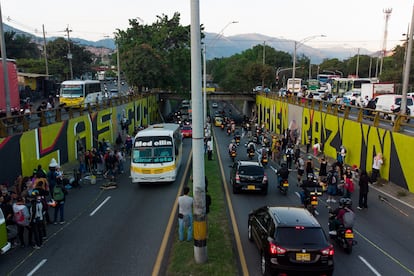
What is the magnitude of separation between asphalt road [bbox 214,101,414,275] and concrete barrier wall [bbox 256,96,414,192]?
1.68m

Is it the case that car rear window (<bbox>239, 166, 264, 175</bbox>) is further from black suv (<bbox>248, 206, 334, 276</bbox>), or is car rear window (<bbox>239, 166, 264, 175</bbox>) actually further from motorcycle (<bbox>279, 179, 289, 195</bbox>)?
black suv (<bbox>248, 206, 334, 276</bbox>)

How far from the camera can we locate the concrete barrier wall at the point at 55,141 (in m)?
18.5

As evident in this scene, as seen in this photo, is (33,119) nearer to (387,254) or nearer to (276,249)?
(276,249)

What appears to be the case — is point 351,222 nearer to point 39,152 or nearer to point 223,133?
point 39,152

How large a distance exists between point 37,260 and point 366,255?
9436 mm

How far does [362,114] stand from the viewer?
25.0 meters

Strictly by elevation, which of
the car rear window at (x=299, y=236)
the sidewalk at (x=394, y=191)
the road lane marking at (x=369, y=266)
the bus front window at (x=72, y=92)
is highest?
the bus front window at (x=72, y=92)

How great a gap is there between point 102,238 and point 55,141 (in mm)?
12958

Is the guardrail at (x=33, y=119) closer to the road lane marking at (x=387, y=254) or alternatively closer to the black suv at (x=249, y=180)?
the black suv at (x=249, y=180)

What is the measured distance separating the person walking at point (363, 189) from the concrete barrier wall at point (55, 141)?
15629 millimetres

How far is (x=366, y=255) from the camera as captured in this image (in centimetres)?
1162

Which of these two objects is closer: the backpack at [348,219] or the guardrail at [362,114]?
the backpack at [348,219]

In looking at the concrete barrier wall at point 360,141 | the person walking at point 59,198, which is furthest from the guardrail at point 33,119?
the concrete barrier wall at point 360,141

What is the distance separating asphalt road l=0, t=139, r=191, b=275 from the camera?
10.6 metres
